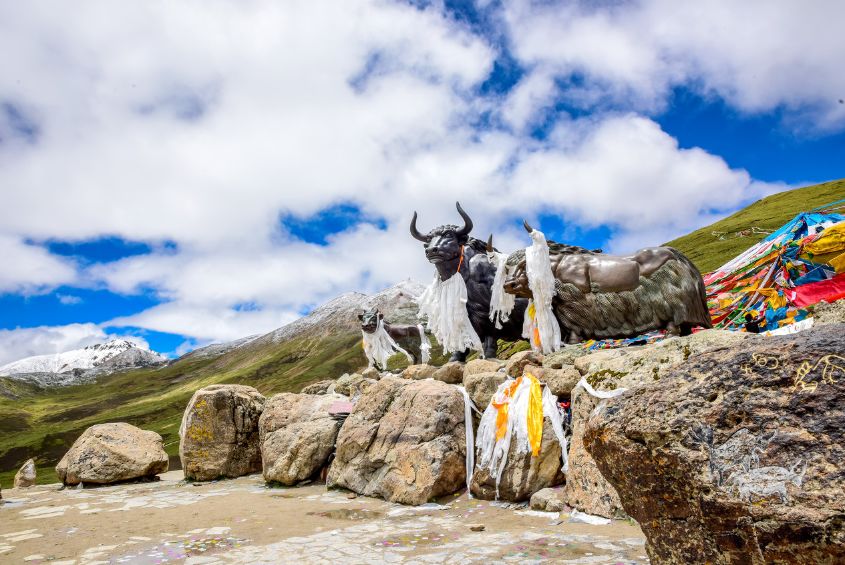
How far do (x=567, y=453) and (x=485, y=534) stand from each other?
1626 millimetres

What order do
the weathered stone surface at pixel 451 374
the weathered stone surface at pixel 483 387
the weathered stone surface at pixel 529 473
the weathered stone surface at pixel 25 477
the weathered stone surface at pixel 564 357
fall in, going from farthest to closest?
the weathered stone surface at pixel 25 477
the weathered stone surface at pixel 451 374
the weathered stone surface at pixel 483 387
the weathered stone surface at pixel 564 357
the weathered stone surface at pixel 529 473

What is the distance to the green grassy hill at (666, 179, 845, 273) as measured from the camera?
41.5m

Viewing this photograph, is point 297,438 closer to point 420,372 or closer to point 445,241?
point 420,372

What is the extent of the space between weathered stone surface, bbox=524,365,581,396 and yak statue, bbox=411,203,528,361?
317 cm

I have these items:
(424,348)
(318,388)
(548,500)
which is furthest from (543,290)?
(424,348)

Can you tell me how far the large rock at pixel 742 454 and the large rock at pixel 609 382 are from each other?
2.67 m

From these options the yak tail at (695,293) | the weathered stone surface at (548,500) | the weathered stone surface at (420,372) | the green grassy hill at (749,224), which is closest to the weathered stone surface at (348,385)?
the weathered stone surface at (420,372)

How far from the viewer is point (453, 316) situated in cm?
997

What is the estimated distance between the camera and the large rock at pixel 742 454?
1.95 m

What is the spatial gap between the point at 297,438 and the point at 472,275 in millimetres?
4327

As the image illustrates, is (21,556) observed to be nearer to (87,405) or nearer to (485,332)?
(485,332)

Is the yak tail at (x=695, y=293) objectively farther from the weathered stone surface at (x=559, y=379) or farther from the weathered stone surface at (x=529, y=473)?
the weathered stone surface at (x=529, y=473)

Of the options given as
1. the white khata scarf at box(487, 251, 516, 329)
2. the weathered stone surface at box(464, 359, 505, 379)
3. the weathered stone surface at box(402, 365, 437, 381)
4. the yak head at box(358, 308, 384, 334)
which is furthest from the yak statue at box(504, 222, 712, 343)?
the yak head at box(358, 308, 384, 334)

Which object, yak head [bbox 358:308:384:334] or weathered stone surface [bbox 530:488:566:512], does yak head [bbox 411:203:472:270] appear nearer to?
weathered stone surface [bbox 530:488:566:512]
